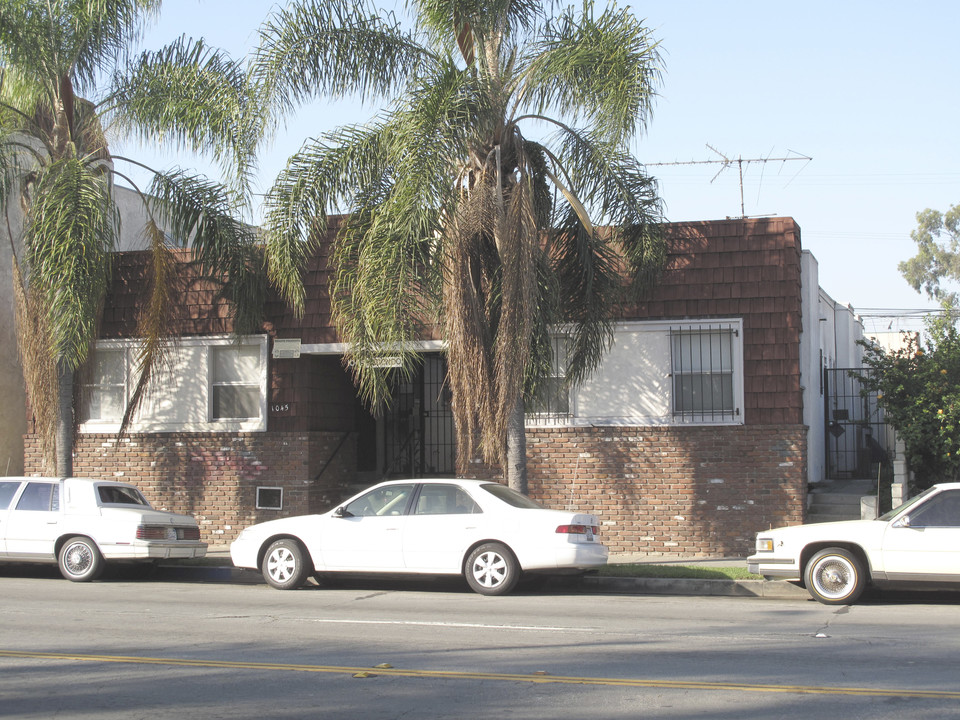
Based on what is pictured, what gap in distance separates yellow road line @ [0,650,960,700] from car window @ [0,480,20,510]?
21.5 ft

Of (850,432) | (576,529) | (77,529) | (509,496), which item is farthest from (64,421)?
(850,432)

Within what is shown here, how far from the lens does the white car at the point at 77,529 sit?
14.0 m

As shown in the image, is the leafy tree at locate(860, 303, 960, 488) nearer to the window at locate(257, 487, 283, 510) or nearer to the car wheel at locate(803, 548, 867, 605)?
the car wheel at locate(803, 548, 867, 605)

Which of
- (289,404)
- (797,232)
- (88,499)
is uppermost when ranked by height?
(797,232)

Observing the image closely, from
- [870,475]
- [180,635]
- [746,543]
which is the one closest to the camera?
[180,635]

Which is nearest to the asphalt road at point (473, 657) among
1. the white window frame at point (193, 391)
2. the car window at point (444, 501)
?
the car window at point (444, 501)

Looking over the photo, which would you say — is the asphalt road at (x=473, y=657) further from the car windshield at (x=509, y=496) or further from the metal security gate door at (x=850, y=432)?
the metal security gate door at (x=850, y=432)

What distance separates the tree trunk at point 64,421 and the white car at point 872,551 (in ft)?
34.5

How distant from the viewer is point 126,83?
16500 mm

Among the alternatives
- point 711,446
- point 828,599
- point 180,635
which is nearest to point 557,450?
point 711,446

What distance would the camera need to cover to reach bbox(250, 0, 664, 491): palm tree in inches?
513

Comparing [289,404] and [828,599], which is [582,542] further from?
[289,404]

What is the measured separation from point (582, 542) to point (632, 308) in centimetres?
507

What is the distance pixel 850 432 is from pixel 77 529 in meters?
15.1
